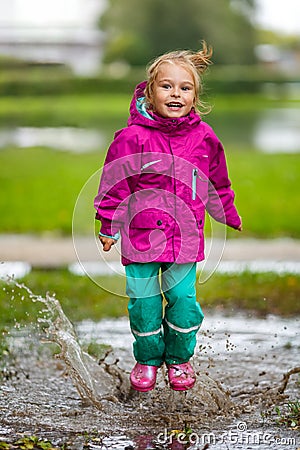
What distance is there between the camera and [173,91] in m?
3.91

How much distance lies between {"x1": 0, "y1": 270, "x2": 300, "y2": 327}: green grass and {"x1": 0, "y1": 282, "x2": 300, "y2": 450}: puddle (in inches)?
11.6

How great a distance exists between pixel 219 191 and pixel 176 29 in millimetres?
21448

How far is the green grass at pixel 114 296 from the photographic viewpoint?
230 inches

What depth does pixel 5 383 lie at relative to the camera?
4.59 m

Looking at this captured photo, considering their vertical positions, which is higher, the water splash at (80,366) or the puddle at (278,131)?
the water splash at (80,366)

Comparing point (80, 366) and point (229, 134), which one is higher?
point (80, 366)

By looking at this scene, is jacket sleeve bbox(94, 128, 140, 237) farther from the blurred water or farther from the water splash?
the blurred water

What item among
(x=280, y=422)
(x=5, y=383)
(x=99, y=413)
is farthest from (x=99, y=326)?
(x=280, y=422)

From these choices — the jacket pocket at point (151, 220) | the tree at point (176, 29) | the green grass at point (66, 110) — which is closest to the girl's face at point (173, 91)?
the jacket pocket at point (151, 220)

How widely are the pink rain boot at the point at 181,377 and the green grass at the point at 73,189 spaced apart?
0.85 meters

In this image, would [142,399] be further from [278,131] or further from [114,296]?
[278,131]

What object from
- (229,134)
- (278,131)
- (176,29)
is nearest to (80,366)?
(229,134)

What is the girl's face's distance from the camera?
3.89 meters

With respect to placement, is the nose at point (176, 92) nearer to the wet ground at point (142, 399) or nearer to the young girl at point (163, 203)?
the young girl at point (163, 203)
